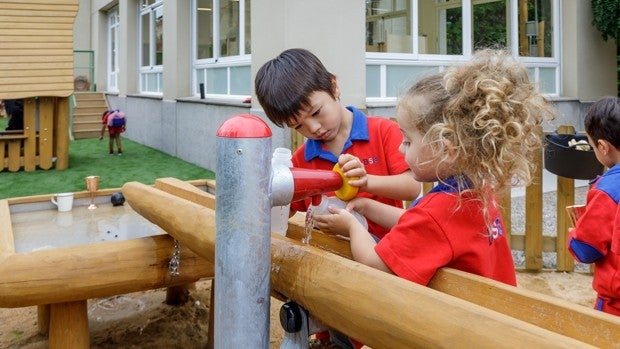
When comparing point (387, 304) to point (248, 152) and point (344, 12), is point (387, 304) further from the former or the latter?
point (344, 12)

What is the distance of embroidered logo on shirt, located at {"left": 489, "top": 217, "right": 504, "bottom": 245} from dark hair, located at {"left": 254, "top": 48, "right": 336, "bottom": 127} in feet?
2.22

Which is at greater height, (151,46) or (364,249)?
(151,46)

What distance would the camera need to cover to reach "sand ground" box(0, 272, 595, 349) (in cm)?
312

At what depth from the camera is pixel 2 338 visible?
320 cm

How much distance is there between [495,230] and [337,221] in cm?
36

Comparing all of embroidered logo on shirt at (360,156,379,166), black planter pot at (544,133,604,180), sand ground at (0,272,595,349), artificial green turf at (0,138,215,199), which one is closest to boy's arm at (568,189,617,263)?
embroidered logo on shirt at (360,156,379,166)

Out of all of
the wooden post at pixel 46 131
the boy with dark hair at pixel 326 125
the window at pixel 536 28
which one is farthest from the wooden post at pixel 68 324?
the window at pixel 536 28

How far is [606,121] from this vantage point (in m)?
2.22

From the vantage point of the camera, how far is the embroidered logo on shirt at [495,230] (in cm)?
123

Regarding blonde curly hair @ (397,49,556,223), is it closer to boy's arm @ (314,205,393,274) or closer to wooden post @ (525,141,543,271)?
boy's arm @ (314,205,393,274)

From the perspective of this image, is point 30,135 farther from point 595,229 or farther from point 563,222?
point 595,229

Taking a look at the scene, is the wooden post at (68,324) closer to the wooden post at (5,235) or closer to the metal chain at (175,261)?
the wooden post at (5,235)

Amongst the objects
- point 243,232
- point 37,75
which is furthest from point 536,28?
point 243,232

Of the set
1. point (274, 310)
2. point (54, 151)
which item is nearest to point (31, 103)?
point (54, 151)
